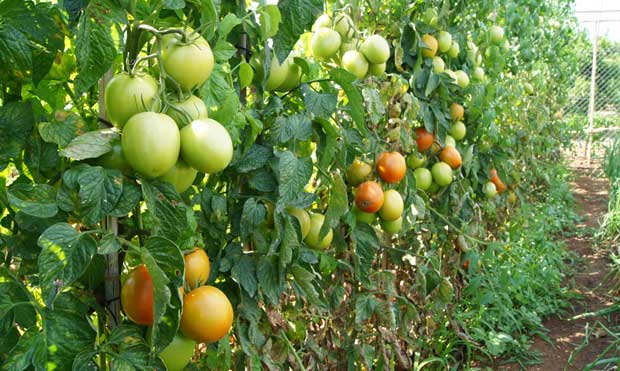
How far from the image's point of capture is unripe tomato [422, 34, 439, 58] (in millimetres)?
2062

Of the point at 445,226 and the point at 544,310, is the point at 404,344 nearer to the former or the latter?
the point at 445,226

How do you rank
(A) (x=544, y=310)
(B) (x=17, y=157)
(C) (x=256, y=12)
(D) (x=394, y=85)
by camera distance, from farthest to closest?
(A) (x=544, y=310)
(D) (x=394, y=85)
(C) (x=256, y=12)
(B) (x=17, y=157)

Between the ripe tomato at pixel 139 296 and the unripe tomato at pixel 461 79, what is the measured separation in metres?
1.74

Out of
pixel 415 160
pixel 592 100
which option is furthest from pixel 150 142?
pixel 592 100


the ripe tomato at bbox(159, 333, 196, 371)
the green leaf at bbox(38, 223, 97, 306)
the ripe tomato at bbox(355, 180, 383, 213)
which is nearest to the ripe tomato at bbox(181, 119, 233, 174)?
the green leaf at bbox(38, 223, 97, 306)

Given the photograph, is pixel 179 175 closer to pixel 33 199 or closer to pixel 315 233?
pixel 33 199

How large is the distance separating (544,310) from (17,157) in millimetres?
2655

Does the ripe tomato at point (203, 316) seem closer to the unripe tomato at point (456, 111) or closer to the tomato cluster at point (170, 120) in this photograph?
the tomato cluster at point (170, 120)

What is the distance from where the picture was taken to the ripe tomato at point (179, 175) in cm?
77

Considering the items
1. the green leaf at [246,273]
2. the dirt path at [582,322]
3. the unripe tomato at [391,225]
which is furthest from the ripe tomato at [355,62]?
the dirt path at [582,322]

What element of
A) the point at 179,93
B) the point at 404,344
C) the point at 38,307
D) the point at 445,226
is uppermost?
the point at 179,93

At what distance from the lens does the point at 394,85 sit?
5.84ft

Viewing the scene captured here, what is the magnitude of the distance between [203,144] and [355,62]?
0.95 metres

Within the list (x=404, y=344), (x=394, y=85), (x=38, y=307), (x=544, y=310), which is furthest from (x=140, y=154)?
(x=544, y=310)
